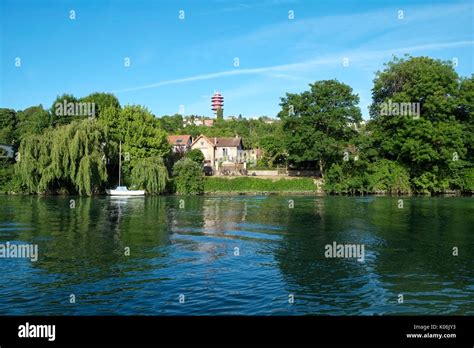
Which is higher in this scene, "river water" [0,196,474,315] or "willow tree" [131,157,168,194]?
"willow tree" [131,157,168,194]

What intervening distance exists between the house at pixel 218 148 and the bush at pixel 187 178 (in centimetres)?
3232

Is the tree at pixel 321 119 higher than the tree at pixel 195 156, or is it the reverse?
the tree at pixel 321 119

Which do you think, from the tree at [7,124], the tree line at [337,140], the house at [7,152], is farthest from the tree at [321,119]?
the tree at [7,124]

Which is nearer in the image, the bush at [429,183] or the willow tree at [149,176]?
the willow tree at [149,176]

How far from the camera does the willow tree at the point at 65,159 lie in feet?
176

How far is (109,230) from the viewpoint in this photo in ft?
87.6

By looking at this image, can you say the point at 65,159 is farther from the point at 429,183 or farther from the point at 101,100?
the point at 429,183

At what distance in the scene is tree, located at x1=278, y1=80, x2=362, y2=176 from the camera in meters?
67.7

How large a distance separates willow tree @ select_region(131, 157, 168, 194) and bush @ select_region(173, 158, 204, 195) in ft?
15.2

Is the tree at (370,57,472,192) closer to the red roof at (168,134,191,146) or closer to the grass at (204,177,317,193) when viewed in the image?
the grass at (204,177,317,193)

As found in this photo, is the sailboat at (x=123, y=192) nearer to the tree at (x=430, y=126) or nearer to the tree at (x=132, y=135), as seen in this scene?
the tree at (x=132, y=135)

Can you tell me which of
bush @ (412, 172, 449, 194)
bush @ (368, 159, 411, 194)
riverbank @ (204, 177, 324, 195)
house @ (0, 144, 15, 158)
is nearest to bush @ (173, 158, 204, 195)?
riverbank @ (204, 177, 324, 195)

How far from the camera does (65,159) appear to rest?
53781 mm
